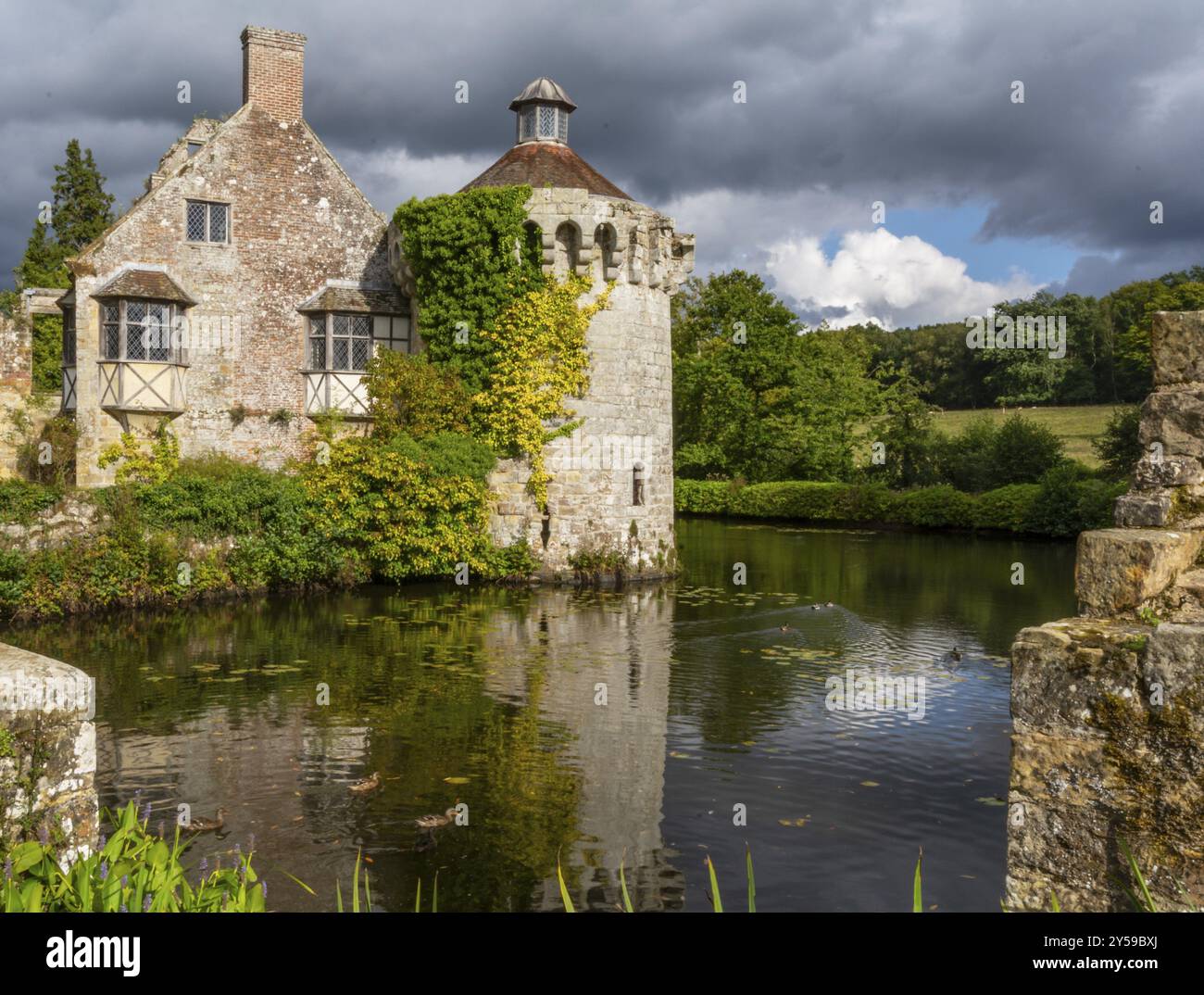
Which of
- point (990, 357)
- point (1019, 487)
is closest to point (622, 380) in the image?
point (1019, 487)

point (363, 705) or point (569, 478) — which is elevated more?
point (569, 478)

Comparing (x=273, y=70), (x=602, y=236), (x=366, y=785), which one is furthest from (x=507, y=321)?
(x=366, y=785)

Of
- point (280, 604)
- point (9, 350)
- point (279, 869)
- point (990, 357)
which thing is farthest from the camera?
point (990, 357)

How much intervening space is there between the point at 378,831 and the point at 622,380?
16.0 m

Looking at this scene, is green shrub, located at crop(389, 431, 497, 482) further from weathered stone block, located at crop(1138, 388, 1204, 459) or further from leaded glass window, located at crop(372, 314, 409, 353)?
weathered stone block, located at crop(1138, 388, 1204, 459)

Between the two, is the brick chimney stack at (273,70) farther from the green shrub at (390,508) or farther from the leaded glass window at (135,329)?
the green shrub at (390,508)

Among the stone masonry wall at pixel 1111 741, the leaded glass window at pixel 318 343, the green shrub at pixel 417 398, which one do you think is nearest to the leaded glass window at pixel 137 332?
the leaded glass window at pixel 318 343

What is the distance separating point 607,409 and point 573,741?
1296 centimetres

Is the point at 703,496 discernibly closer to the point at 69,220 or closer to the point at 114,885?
the point at 69,220

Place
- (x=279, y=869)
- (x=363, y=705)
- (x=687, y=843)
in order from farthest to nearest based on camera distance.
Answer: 1. (x=363, y=705)
2. (x=687, y=843)
3. (x=279, y=869)

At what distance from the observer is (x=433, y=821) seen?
8.30m

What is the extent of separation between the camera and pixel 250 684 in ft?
44.0

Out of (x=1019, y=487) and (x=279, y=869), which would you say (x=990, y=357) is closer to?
(x=1019, y=487)
